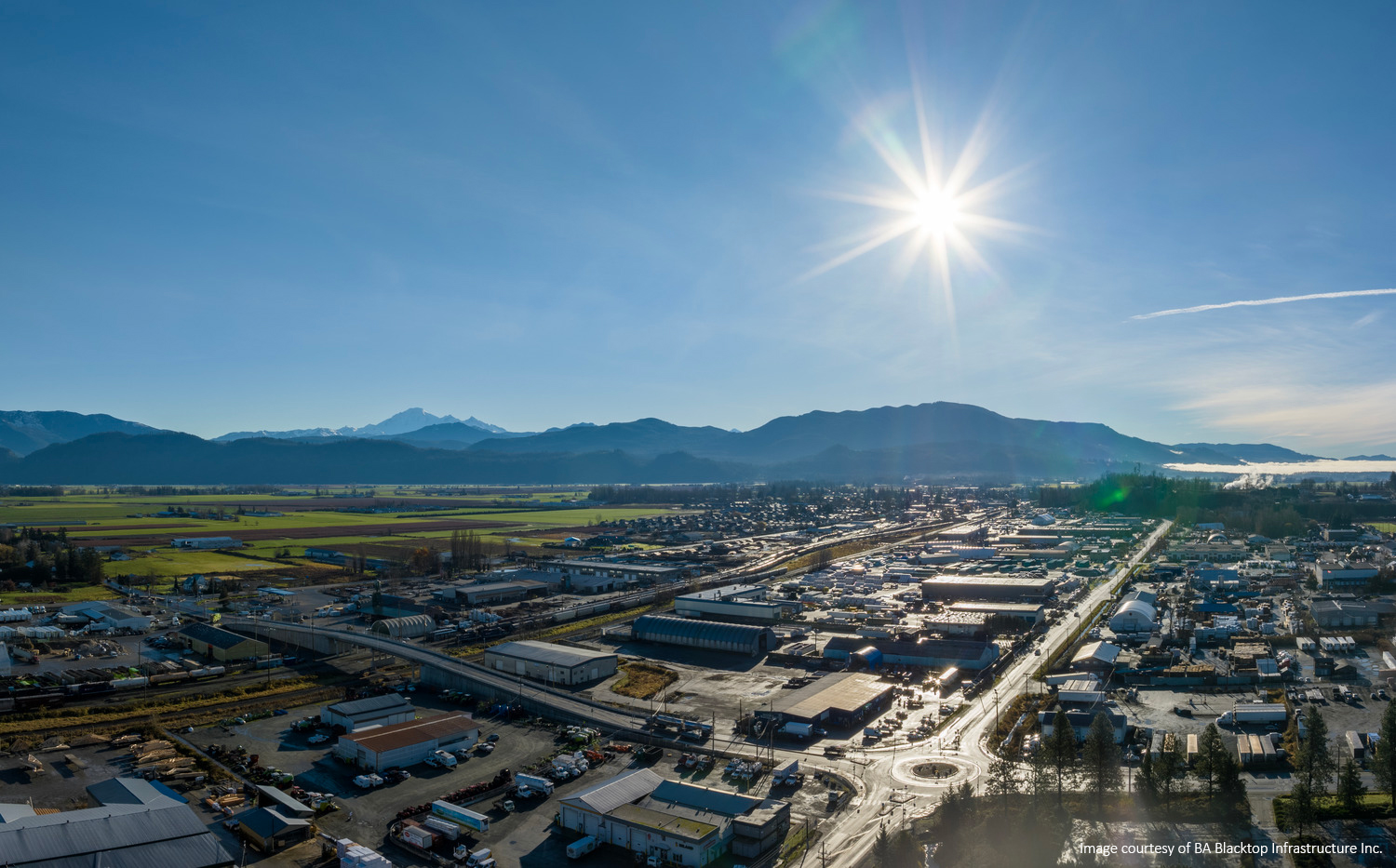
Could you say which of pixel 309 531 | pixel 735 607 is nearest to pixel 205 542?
pixel 309 531

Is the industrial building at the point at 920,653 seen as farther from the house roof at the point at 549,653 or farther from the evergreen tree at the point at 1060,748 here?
the evergreen tree at the point at 1060,748

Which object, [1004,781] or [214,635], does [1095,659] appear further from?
[214,635]

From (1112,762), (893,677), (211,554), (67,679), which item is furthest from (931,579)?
(211,554)

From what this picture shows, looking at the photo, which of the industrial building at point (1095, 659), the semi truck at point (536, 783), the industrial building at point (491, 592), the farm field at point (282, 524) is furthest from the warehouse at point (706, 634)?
the farm field at point (282, 524)

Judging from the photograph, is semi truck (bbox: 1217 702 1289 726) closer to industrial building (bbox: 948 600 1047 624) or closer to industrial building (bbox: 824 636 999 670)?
industrial building (bbox: 824 636 999 670)

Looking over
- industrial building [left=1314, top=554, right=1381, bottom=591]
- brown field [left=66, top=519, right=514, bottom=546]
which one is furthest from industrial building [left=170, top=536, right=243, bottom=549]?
industrial building [left=1314, top=554, right=1381, bottom=591]

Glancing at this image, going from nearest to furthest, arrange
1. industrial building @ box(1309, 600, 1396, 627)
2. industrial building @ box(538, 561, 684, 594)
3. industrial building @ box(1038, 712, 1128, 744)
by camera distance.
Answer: industrial building @ box(1038, 712, 1128, 744) < industrial building @ box(1309, 600, 1396, 627) < industrial building @ box(538, 561, 684, 594)

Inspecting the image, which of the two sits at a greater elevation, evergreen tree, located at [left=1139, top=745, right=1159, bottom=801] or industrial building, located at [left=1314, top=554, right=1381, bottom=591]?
industrial building, located at [left=1314, top=554, right=1381, bottom=591]
